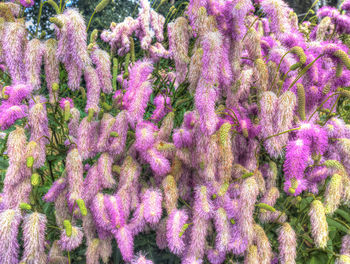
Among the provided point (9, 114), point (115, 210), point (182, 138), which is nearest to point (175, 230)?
point (115, 210)

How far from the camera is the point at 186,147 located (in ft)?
4.47

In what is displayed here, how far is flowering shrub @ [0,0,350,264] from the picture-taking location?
1.22 meters

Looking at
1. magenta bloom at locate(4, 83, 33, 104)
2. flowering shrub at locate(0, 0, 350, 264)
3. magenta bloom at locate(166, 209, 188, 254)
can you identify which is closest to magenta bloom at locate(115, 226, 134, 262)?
flowering shrub at locate(0, 0, 350, 264)

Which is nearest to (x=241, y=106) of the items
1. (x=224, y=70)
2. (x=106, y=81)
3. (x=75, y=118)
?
(x=224, y=70)

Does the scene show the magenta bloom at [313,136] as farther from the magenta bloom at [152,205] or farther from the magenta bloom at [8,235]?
the magenta bloom at [8,235]

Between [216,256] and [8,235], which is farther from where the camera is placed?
[216,256]

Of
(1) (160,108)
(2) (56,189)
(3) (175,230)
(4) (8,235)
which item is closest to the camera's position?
(4) (8,235)

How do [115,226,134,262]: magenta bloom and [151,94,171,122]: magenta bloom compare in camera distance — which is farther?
[151,94,171,122]: magenta bloom

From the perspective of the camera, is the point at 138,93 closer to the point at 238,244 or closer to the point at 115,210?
the point at 115,210

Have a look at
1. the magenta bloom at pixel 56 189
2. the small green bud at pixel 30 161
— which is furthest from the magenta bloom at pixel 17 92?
the magenta bloom at pixel 56 189

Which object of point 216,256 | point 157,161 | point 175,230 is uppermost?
point 157,161

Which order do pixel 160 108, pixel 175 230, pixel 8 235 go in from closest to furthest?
pixel 8 235 → pixel 175 230 → pixel 160 108

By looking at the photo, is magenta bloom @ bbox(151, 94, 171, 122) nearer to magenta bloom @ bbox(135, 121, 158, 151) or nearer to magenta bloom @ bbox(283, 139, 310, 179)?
magenta bloom @ bbox(135, 121, 158, 151)

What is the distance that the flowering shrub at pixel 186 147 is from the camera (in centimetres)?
122
